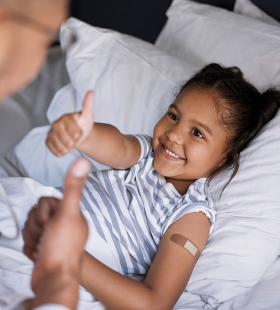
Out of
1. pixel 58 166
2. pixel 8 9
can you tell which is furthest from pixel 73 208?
pixel 58 166

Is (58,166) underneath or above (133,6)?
underneath

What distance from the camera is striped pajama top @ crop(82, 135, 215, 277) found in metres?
0.99

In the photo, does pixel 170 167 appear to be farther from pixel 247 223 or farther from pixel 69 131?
pixel 69 131

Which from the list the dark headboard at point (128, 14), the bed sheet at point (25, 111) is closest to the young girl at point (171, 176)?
the bed sheet at point (25, 111)

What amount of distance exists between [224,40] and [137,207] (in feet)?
1.72

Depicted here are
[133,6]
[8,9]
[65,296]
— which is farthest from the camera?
[133,6]

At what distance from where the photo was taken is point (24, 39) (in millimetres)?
427

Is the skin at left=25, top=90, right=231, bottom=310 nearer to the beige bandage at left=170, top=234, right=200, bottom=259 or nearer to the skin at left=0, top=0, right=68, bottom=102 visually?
the beige bandage at left=170, top=234, right=200, bottom=259

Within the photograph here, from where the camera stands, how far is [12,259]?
2.97 ft

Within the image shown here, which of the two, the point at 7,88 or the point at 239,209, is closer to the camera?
the point at 7,88

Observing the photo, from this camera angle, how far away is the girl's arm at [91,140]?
0.66m

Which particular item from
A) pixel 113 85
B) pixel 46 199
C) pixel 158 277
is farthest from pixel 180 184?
pixel 46 199

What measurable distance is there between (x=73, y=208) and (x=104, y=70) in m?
0.85

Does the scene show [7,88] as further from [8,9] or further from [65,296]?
[65,296]
